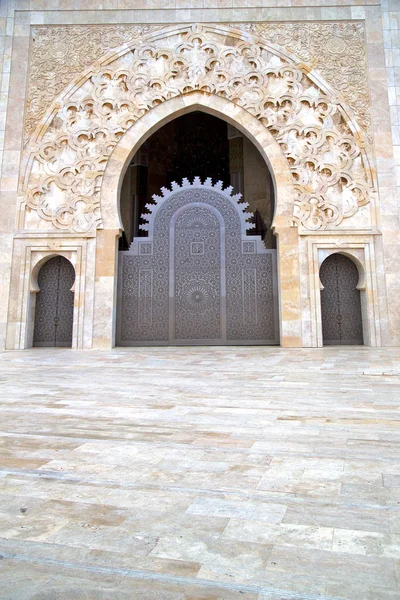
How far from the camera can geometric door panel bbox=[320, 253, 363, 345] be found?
918 centimetres

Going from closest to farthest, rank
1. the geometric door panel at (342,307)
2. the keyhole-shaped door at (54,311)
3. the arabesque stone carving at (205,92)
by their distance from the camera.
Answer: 1. the arabesque stone carving at (205,92)
2. the geometric door panel at (342,307)
3. the keyhole-shaped door at (54,311)

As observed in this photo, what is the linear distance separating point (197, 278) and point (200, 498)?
8.15 m

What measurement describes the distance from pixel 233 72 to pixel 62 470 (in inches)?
384

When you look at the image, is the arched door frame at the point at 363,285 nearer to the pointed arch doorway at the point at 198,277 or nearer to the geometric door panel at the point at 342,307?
the geometric door panel at the point at 342,307

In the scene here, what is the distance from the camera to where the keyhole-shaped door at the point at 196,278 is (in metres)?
9.34

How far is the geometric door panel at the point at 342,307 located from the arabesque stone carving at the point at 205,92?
1239 mm

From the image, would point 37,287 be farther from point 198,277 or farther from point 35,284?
point 198,277

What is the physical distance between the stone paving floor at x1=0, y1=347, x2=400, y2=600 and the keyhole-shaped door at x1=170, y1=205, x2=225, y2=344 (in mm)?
6160

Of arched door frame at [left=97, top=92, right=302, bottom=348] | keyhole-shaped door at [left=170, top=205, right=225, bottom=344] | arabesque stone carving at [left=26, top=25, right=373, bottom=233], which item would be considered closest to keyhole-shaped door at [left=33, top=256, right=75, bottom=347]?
arched door frame at [left=97, top=92, right=302, bottom=348]

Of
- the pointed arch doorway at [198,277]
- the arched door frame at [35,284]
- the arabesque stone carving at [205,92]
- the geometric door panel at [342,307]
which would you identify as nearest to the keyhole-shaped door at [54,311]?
the arched door frame at [35,284]

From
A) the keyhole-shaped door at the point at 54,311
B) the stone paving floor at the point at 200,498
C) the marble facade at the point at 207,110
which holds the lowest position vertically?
the stone paving floor at the point at 200,498

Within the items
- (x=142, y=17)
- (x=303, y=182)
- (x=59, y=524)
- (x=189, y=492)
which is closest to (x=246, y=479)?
(x=189, y=492)

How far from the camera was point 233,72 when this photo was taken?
9.45 metres

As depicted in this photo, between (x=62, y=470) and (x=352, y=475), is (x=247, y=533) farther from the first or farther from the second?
(x=62, y=470)
